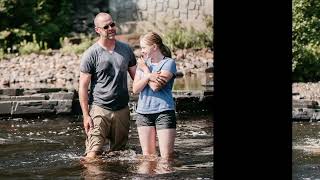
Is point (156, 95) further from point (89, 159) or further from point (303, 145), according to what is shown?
point (303, 145)

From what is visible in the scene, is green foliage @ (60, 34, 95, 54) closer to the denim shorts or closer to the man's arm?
the man's arm

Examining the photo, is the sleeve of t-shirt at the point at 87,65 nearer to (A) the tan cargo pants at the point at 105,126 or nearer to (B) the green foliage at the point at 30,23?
(A) the tan cargo pants at the point at 105,126

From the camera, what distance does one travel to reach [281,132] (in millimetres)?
2971

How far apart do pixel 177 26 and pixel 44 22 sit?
5.05 m

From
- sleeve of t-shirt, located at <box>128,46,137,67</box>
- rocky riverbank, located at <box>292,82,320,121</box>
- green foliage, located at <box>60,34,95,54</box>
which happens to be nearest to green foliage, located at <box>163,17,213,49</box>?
green foliage, located at <box>60,34,95,54</box>

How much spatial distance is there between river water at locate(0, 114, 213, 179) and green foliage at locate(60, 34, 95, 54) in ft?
39.6

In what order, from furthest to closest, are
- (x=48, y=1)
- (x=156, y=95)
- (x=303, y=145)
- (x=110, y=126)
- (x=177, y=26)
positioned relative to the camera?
(x=48, y=1), (x=177, y=26), (x=303, y=145), (x=110, y=126), (x=156, y=95)

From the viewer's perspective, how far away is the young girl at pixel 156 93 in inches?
321

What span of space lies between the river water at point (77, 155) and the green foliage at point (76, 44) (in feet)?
39.6

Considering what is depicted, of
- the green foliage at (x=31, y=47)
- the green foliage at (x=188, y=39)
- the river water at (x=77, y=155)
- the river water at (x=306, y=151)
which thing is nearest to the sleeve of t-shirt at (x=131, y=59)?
the river water at (x=77, y=155)

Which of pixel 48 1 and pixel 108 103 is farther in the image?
pixel 48 1

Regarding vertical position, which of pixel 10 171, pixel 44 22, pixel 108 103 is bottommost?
pixel 10 171

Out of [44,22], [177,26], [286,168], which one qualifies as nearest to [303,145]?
[286,168]

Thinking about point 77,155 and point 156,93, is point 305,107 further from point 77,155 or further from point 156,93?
point 156,93
